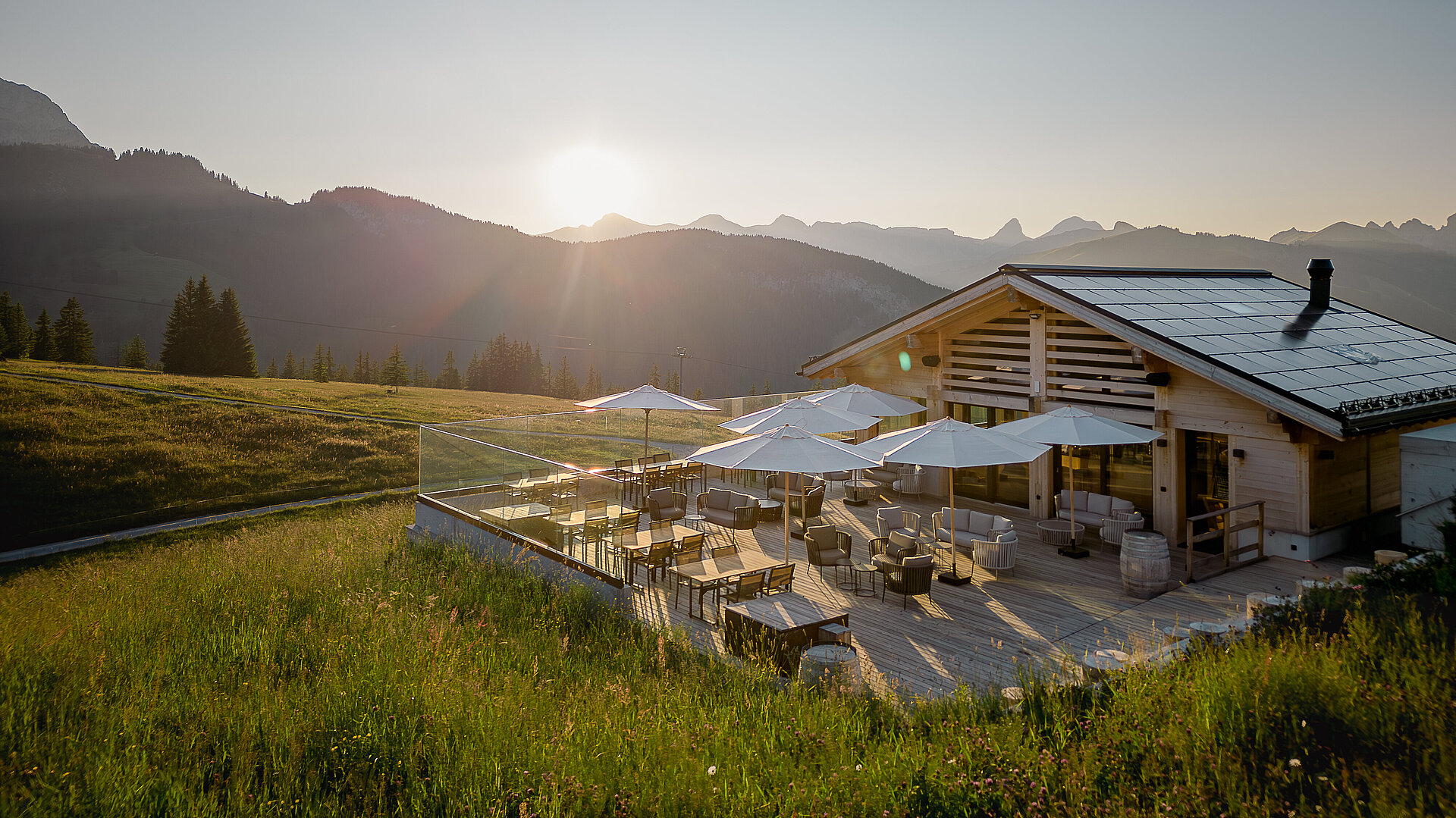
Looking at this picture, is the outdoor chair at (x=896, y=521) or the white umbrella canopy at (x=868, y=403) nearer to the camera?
the outdoor chair at (x=896, y=521)

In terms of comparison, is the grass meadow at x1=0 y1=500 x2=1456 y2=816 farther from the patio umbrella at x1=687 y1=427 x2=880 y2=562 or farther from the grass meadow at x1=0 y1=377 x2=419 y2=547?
the grass meadow at x1=0 y1=377 x2=419 y2=547

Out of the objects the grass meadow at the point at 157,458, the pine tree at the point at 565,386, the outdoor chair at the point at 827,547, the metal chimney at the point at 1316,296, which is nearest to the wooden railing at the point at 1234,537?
the outdoor chair at the point at 827,547

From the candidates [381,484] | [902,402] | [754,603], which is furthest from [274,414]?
[754,603]

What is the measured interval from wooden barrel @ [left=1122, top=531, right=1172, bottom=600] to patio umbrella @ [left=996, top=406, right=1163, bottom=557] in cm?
167

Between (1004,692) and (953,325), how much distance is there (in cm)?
1153

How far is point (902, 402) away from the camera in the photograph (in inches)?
650

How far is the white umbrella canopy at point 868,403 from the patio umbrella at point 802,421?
1.05 ft

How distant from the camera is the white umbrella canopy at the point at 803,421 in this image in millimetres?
13977

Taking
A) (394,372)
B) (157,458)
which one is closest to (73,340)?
(394,372)

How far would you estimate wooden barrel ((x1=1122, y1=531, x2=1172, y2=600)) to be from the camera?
10031 millimetres

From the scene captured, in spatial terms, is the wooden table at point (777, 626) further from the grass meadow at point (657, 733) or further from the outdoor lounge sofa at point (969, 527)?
the outdoor lounge sofa at point (969, 527)

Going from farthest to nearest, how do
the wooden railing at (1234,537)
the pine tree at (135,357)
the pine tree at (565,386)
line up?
the pine tree at (565,386) → the pine tree at (135,357) → the wooden railing at (1234,537)

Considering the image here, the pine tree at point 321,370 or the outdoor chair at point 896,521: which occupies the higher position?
the pine tree at point 321,370

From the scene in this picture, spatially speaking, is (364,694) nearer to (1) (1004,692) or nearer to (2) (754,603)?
(2) (754,603)
